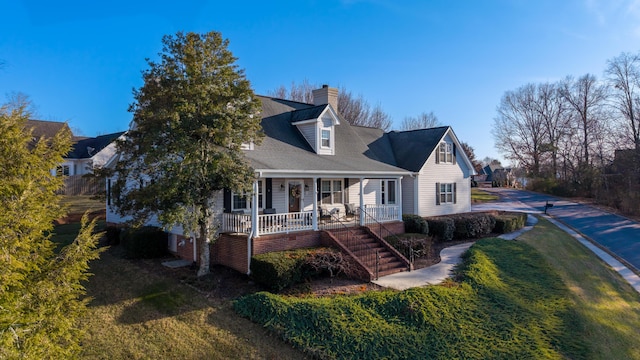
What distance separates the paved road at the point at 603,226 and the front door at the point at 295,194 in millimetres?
17424

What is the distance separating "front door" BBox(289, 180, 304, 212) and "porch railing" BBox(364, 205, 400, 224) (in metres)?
3.09

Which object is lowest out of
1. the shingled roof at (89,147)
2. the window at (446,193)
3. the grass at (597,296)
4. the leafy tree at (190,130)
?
the grass at (597,296)

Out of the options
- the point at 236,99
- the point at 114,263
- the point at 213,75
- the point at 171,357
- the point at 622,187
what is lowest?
the point at 171,357

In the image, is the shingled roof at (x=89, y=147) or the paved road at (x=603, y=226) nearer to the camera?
the paved road at (x=603, y=226)

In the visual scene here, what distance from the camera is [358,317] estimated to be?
9688 mm

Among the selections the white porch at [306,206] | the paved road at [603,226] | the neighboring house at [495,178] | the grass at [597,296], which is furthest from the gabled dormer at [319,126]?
the neighboring house at [495,178]

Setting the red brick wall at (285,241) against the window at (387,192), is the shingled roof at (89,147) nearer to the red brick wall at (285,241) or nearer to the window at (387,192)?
the window at (387,192)

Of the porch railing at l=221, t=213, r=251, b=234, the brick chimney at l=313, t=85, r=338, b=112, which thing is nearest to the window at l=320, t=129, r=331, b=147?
the brick chimney at l=313, t=85, r=338, b=112

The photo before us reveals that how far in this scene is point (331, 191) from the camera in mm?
19078

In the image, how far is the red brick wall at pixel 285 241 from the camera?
12.9m

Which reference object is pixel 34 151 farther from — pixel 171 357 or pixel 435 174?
pixel 435 174

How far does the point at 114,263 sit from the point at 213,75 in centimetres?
846

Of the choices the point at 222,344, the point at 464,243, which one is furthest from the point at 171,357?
the point at 464,243

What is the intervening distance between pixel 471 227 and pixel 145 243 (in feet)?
52.6
